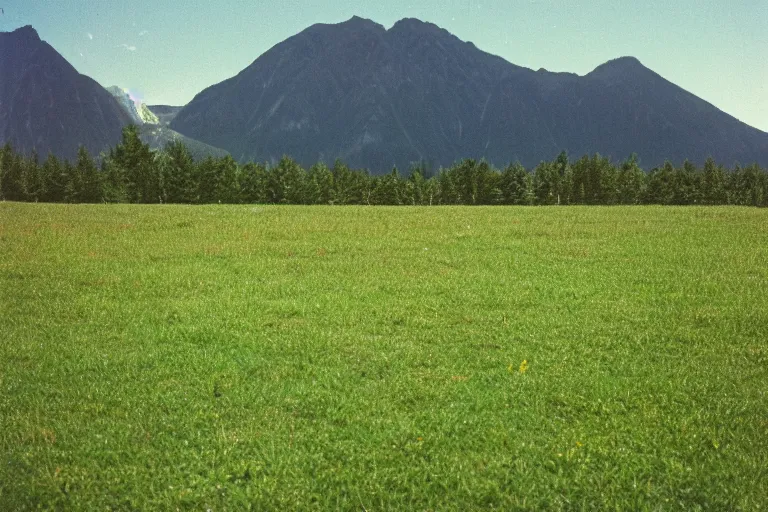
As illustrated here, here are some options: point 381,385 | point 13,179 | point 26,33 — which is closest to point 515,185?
point 381,385

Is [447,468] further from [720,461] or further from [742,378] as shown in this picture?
[742,378]

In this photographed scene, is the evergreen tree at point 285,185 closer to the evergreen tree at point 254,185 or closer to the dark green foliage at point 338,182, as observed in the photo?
the dark green foliage at point 338,182

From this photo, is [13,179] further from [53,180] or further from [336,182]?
[336,182]

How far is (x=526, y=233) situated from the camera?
104 feet

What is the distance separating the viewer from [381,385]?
977 cm

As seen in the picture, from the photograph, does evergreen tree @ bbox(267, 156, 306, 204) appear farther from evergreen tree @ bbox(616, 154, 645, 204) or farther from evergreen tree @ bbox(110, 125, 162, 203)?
evergreen tree @ bbox(616, 154, 645, 204)

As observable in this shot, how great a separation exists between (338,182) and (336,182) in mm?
643

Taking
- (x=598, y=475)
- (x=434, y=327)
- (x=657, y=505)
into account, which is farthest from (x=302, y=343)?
(x=657, y=505)

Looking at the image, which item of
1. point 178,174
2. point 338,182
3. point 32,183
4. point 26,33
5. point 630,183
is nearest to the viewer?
point 26,33

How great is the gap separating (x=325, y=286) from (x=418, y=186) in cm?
11797

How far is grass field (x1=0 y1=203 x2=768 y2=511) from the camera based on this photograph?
22.5 ft

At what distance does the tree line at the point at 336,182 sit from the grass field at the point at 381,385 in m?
85.2

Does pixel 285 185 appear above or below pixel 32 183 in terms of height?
below

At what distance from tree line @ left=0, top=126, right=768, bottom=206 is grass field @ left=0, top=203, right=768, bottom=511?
85.2 meters
